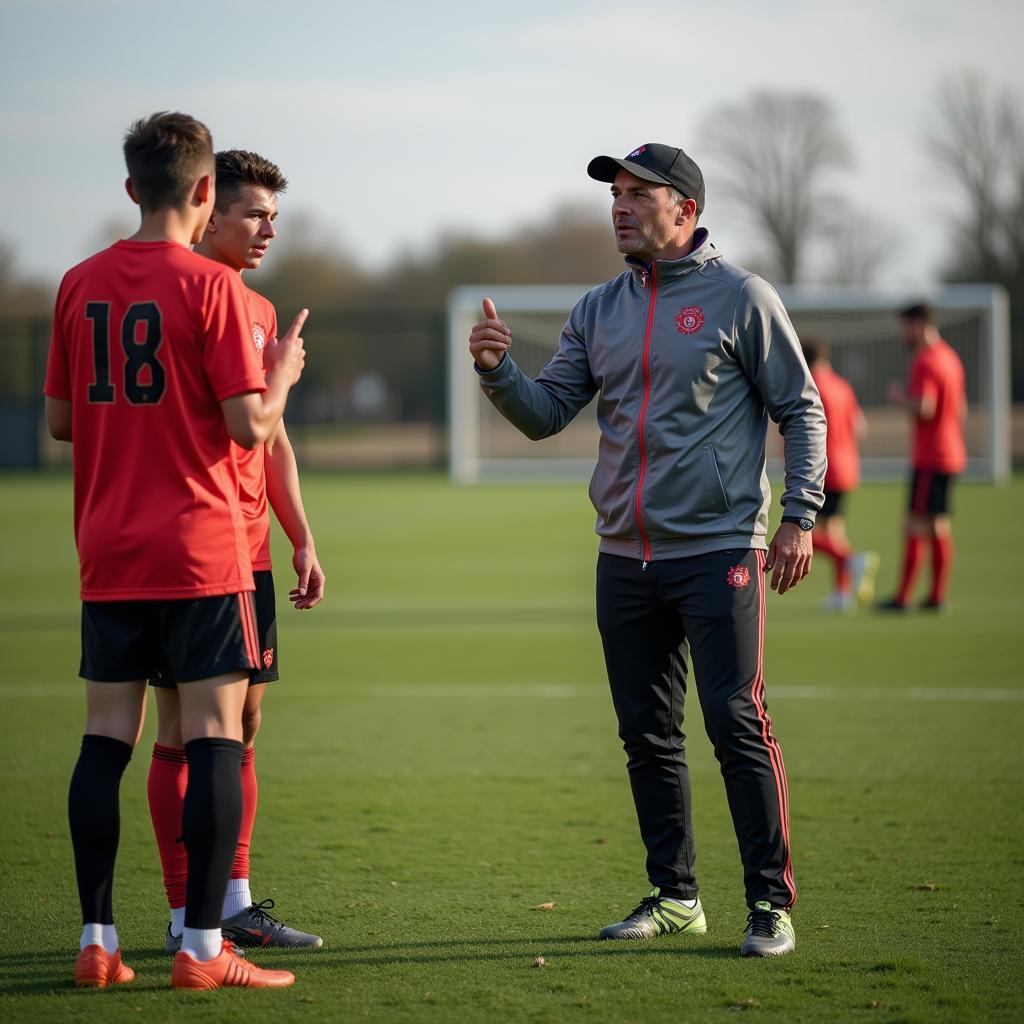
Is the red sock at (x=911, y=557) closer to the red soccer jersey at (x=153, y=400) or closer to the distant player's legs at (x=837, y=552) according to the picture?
the distant player's legs at (x=837, y=552)

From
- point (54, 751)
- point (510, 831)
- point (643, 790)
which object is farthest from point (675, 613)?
point (54, 751)

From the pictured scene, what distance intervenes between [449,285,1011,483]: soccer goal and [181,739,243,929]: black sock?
26900 mm

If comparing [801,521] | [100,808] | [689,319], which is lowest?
[100,808]

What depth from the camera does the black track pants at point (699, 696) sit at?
14.0 feet

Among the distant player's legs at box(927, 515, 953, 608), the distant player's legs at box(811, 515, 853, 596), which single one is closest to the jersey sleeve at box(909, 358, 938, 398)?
the distant player's legs at box(927, 515, 953, 608)

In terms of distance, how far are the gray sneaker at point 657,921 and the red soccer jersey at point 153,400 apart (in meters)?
1.63

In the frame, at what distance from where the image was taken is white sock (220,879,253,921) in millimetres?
4430

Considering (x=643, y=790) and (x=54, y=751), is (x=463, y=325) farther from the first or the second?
(x=643, y=790)

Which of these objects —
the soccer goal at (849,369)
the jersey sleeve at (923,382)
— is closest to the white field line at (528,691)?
the jersey sleeve at (923,382)

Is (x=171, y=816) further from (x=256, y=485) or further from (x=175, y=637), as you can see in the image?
(x=256, y=485)

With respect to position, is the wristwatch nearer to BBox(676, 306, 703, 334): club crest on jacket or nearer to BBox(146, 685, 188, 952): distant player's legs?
BBox(676, 306, 703, 334): club crest on jacket

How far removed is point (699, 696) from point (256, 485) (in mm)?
1447

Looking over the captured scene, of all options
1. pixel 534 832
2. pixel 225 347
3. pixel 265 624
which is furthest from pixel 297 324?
pixel 534 832

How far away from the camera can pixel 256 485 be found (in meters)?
4.21
